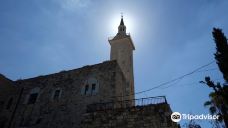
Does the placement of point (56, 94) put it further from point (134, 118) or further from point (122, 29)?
point (122, 29)

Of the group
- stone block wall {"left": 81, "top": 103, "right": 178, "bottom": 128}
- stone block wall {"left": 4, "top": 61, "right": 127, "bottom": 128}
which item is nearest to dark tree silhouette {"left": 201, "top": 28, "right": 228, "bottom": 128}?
stone block wall {"left": 81, "top": 103, "right": 178, "bottom": 128}

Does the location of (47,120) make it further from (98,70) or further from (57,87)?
(98,70)

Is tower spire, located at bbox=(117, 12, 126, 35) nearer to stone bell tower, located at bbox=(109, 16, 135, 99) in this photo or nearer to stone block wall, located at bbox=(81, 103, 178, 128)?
stone bell tower, located at bbox=(109, 16, 135, 99)

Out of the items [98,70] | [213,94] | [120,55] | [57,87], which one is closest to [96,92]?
[98,70]

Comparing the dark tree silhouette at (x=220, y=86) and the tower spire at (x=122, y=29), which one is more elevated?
the tower spire at (x=122, y=29)

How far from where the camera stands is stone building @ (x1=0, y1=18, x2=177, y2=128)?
17688 mm

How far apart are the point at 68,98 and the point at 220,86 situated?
12.3 metres

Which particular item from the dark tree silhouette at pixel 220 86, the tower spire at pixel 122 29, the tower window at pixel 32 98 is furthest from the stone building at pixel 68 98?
the tower spire at pixel 122 29

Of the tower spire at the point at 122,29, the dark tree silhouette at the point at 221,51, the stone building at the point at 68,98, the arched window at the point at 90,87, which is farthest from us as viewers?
the tower spire at the point at 122,29

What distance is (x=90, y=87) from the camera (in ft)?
68.8

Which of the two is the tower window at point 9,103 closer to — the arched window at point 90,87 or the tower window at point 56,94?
the tower window at point 56,94

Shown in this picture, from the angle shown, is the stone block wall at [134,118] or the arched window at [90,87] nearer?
the stone block wall at [134,118]

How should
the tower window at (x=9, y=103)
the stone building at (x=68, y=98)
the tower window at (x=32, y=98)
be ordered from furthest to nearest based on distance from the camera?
the tower window at (x=9, y=103) → the tower window at (x=32, y=98) → the stone building at (x=68, y=98)

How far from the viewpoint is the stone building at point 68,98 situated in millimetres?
17688
